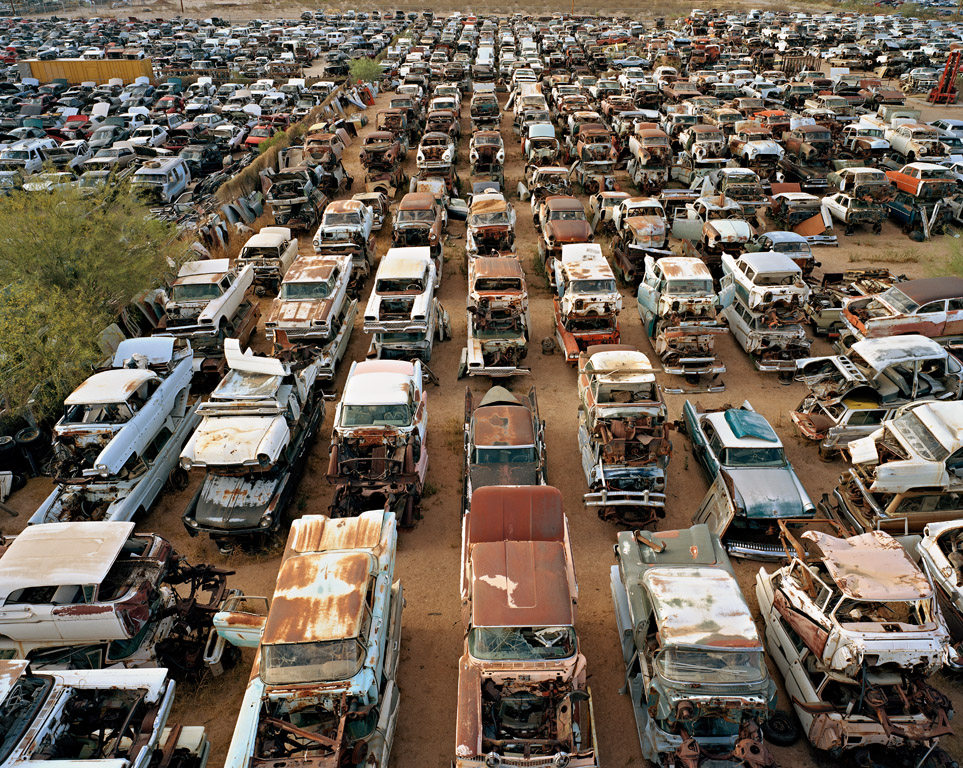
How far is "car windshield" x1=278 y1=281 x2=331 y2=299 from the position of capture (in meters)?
16.8

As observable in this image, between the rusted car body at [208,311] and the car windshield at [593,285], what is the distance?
906 cm

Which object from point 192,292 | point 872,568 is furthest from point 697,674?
point 192,292

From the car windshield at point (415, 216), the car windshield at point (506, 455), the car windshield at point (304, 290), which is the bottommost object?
the car windshield at point (506, 455)

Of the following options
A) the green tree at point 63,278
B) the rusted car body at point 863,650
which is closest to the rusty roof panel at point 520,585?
the rusted car body at point 863,650

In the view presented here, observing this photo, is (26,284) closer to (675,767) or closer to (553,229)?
(553,229)

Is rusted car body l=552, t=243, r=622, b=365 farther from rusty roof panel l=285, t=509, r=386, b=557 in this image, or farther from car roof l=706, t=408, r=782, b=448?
rusty roof panel l=285, t=509, r=386, b=557

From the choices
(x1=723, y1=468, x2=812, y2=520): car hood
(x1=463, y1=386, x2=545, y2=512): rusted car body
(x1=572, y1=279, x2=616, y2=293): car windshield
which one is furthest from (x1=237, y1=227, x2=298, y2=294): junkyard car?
(x1=723, y1=468, x2=812, y2=520): car hood

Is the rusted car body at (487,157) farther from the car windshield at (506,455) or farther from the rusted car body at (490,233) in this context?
the car windshield at (506,455)

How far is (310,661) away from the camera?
301 inches

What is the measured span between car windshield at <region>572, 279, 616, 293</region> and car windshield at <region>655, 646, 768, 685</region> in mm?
10479

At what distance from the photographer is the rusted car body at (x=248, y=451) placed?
11.4 meters

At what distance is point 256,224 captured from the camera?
83.4 feet

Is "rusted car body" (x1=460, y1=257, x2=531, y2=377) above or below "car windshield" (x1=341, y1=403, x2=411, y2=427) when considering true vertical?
below

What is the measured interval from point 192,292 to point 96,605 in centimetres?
1034
